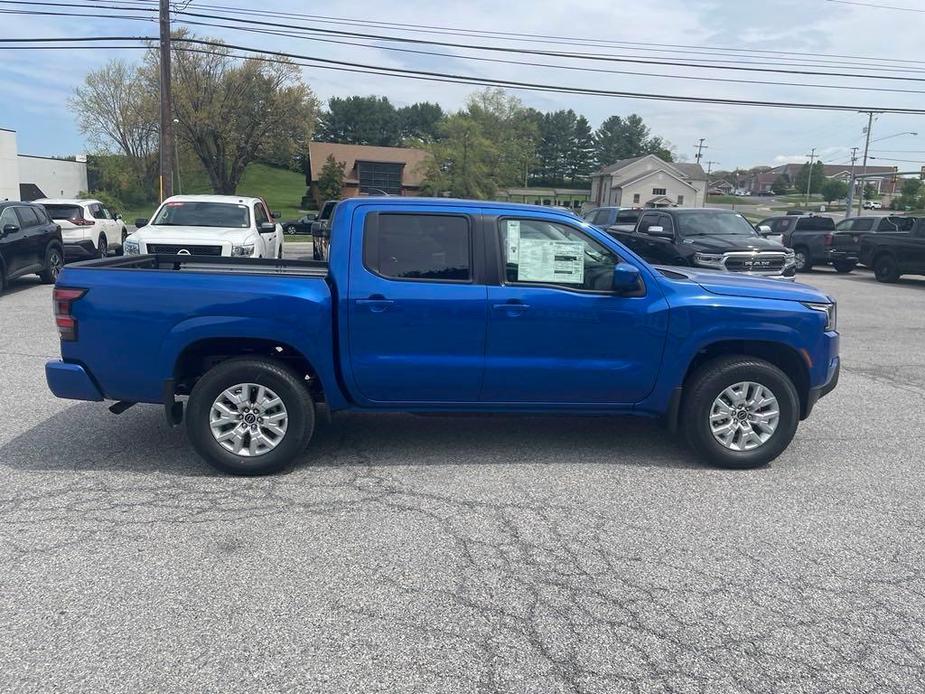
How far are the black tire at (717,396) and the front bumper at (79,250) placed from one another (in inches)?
650

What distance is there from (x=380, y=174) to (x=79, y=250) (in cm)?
5358

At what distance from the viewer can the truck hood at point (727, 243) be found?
15109 mm

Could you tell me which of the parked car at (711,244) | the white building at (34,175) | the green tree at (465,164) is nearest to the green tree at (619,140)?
the green tree at (465,164)

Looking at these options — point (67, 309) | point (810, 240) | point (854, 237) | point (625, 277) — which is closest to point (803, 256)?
point (810, 240)

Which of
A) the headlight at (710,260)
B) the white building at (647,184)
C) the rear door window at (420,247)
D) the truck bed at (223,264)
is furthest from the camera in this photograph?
the white building at (647,184)

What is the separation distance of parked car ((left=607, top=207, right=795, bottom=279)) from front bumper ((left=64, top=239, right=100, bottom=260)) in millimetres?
12735

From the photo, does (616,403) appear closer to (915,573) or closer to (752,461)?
(752,461)

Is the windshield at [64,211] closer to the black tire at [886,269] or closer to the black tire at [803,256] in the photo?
the black tire at [803,256]

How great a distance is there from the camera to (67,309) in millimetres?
5266

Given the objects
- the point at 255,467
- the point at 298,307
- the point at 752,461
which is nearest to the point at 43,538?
the point at 255,467

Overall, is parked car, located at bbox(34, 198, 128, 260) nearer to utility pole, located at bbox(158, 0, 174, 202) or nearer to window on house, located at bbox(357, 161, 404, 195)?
utility pole, located at bbox(158, 0, 174, 202)

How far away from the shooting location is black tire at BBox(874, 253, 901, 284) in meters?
21.1

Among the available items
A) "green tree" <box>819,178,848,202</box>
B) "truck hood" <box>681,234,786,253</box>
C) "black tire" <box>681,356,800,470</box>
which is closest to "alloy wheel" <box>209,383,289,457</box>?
"black tire" <box>681,356,800,470</box>

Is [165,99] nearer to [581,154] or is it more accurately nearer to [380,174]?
[380,174]
